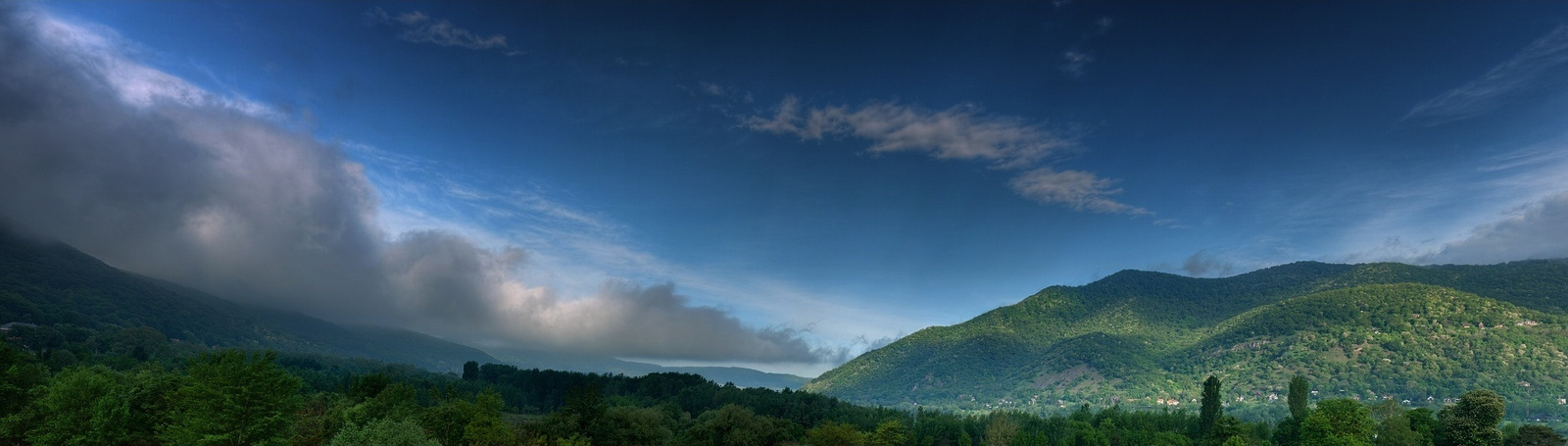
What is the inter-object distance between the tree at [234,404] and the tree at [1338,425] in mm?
167838

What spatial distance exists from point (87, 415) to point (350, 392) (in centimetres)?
4257

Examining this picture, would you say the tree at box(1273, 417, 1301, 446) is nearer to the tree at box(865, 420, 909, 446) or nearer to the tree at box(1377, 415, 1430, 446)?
the tree at box(1377, 415, 1430, 446)

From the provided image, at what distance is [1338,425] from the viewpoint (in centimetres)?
13200

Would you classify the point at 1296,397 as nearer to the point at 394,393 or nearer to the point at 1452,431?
the point at 1452,431

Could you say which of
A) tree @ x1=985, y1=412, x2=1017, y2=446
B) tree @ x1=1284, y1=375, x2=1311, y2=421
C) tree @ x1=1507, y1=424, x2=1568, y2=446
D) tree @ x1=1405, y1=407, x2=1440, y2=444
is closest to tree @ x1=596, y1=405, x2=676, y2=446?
tree @ x1=985, y1=412, x2=1017, y2=446

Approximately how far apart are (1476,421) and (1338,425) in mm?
23993

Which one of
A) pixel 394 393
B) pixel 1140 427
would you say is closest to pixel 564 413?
pixel 394 393

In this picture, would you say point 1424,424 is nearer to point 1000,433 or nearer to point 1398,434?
point 1398,434

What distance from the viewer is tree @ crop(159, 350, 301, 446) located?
67.3 m

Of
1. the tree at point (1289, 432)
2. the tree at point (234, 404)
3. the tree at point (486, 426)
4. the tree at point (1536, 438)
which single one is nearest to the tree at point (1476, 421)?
the tree at point (1536, 438)

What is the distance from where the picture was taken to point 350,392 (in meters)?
117

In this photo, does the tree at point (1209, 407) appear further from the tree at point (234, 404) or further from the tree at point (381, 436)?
the tree at point (234, 404)

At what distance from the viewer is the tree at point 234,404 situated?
67.3m

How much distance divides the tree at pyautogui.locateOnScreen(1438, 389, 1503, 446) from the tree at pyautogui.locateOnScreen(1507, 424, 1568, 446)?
258cm
